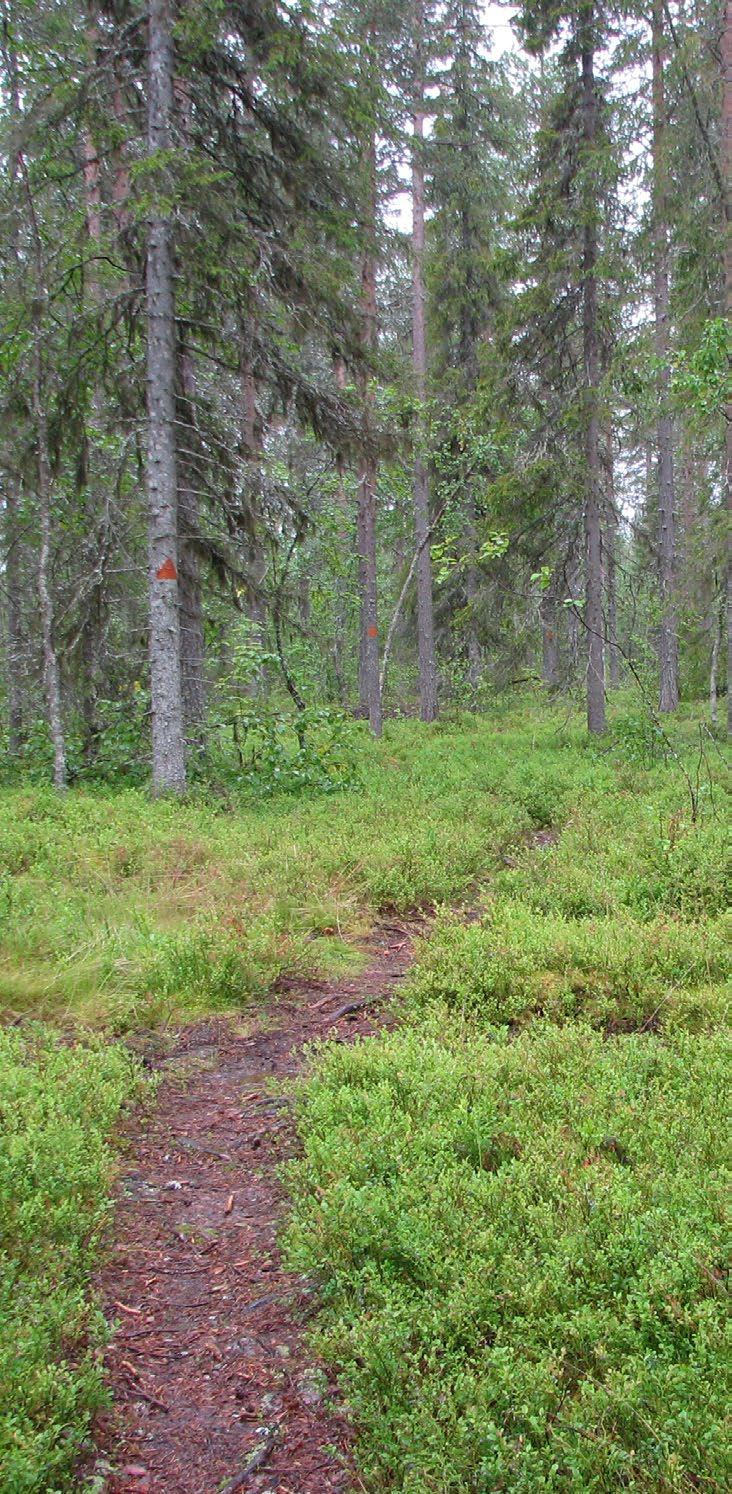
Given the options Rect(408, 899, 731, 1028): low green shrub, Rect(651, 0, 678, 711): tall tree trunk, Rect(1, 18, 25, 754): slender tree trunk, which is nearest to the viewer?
Rect(408, 899, 731, 1028): low green shrub

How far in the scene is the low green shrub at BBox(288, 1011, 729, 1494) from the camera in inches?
91.0

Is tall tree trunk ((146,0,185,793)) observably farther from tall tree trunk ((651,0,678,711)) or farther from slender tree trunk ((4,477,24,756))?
tall tree trunk ((651,0,678,711))

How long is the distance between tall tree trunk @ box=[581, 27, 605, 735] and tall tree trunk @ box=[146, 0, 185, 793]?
7771 millimetres

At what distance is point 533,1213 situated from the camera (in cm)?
305

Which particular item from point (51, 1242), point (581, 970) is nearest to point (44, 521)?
point (581, 970)

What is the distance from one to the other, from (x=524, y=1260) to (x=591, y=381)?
619 inches

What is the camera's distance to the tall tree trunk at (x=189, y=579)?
1141 cm

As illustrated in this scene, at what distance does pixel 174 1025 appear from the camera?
545cm

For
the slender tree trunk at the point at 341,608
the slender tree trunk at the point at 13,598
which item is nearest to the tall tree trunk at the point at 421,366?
the slender tree trunk at the point at 341,608

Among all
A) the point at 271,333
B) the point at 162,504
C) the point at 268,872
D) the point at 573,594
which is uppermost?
the point at 271,333

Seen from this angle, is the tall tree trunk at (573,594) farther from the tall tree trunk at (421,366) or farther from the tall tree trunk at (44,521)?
the tall tree trunk at (44,521)

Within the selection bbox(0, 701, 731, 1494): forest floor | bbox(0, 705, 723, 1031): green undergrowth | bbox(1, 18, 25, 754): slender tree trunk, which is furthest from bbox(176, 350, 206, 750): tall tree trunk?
bbox(0, 701, 731, 1494): forest floor

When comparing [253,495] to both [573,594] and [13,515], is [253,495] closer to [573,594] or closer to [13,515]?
[13,515]

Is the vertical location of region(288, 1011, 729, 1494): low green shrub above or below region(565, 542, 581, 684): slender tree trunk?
below
